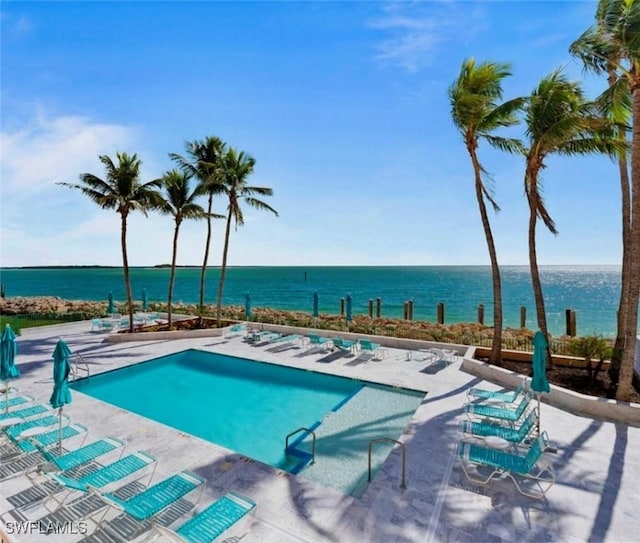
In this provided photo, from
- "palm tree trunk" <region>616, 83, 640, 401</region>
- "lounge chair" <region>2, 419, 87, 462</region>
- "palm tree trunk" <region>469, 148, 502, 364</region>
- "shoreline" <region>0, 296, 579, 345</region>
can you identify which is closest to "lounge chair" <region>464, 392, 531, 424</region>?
"palm tree trunk" <region>616, 83, 640, 401</region>

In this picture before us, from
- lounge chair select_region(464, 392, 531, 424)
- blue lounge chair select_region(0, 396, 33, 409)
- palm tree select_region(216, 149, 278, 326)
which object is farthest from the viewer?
palm tree select_region(216, 149, 278, 326)

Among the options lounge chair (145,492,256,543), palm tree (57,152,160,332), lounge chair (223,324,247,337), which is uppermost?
palm tree (57,152,160,332)

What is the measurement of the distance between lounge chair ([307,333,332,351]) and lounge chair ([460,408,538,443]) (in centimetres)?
833

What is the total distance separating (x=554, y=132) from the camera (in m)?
9.41

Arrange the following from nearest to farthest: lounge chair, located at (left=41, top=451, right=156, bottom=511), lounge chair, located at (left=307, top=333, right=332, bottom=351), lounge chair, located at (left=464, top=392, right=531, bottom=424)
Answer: lounge chair, located at (left=41, top=451, right=156, bottom=511) → lounge chair, located at (left=464, top=392, right=531, bottom=424) → lounge chair, located at (left=307, top=333, right=332, bottom=351)

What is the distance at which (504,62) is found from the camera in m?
11.1

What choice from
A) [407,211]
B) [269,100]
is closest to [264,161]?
[269,100]

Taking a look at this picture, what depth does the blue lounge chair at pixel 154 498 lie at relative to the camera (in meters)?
4.14

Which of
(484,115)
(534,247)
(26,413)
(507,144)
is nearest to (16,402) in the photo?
(26,413)

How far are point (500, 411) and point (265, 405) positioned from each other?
19.9 feet

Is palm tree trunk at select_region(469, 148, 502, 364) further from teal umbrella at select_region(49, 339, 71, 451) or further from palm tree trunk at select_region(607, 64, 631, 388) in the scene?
teal umbrella at select_region(49, 339, 71, 451)

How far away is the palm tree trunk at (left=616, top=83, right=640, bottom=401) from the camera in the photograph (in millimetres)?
7742

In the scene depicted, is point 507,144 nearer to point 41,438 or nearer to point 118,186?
point 41,438

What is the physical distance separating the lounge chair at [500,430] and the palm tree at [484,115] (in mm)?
5024
